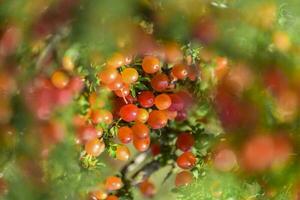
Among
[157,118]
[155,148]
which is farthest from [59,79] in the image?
[155,148]

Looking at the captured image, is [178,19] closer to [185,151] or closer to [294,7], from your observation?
[294,7]

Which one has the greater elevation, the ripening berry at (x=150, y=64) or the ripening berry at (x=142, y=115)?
the ripening berry at (x=150, y=64)

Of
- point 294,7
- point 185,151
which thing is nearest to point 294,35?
point 294,7

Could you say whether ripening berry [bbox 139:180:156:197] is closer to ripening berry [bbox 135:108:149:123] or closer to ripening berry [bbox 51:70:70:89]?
ripening berry [bbox 135:108:149:123]

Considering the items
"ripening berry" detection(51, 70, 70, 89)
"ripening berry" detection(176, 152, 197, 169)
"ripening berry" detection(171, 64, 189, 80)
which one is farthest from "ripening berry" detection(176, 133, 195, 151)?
"ripening berry" detection(51, 70, 70, 89)

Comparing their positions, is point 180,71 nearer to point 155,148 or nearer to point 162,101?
point 162,101

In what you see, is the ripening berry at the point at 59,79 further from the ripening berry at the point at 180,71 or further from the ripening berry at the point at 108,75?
the ripening berry at the point at 180,71

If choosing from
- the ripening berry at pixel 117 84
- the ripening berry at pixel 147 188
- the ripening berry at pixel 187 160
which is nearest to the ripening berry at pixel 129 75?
the ripening berry at pixel 117 84
